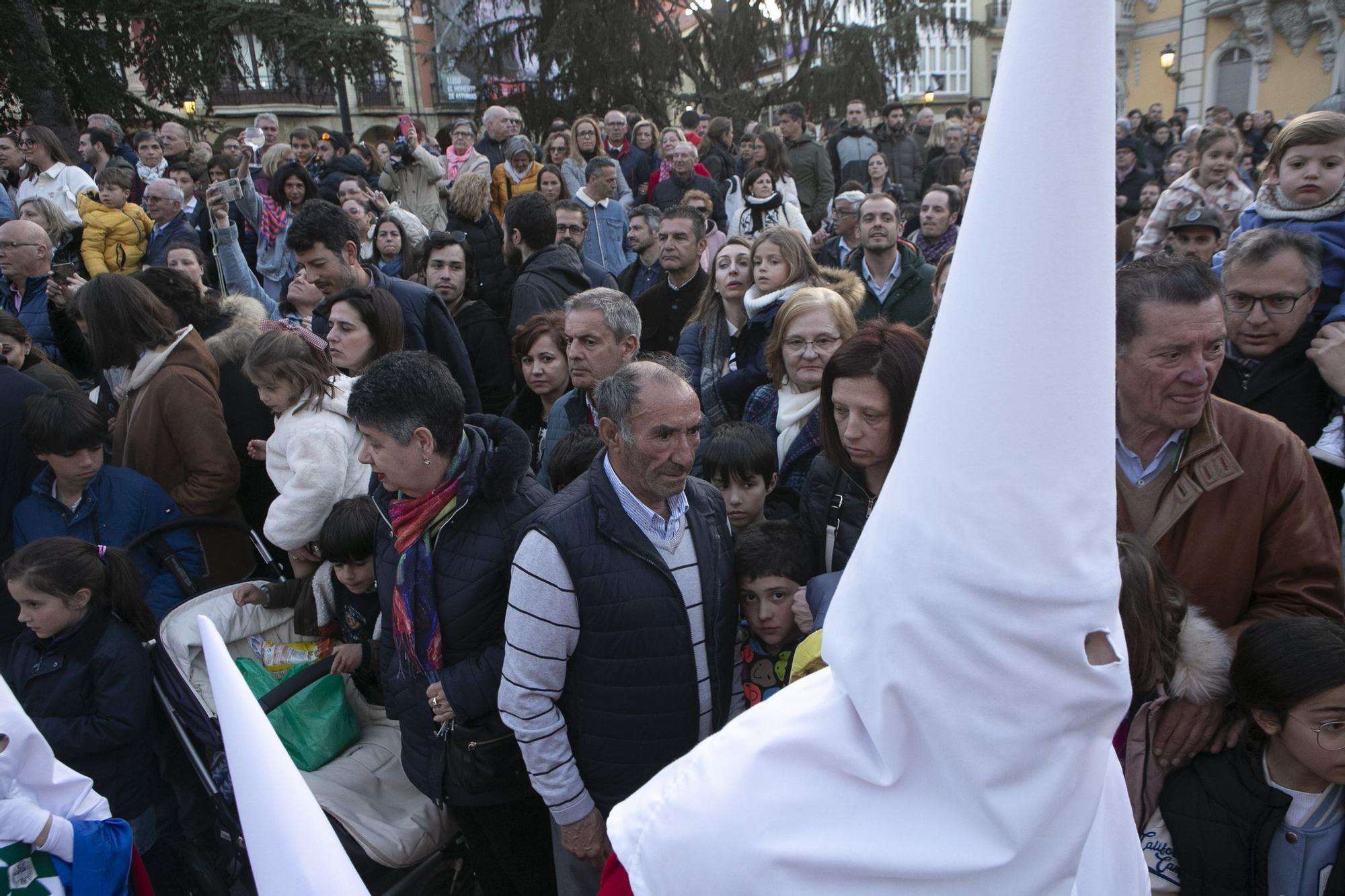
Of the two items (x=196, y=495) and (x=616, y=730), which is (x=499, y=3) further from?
(x=616, y=730)

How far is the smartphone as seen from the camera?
261 inches

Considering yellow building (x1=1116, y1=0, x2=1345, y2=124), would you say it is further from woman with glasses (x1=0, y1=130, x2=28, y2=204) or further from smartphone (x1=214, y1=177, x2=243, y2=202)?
woman with glasses (x1=0, y1=130, x2=28, y2=204)

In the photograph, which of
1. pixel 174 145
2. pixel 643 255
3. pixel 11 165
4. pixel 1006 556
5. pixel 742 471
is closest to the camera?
pixel 1006 556

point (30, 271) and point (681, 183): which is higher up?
point (681, 183)

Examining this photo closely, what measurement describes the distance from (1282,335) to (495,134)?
8.07 meters

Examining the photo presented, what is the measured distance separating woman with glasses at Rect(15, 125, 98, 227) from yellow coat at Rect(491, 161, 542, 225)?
342 cm

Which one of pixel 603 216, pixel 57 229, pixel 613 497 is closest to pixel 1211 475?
pixel 613 497

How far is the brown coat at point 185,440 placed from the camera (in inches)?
153

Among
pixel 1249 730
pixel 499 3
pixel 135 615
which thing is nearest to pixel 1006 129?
pixel 1249 730

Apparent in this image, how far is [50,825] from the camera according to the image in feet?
8.13

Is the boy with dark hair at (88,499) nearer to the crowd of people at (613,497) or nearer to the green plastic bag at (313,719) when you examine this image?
the crowd of people at (613,497)

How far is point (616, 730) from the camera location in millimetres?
Result: 2479

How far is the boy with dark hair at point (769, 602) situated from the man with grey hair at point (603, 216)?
4.97m

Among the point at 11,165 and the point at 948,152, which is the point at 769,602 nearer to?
the point at 948,152
